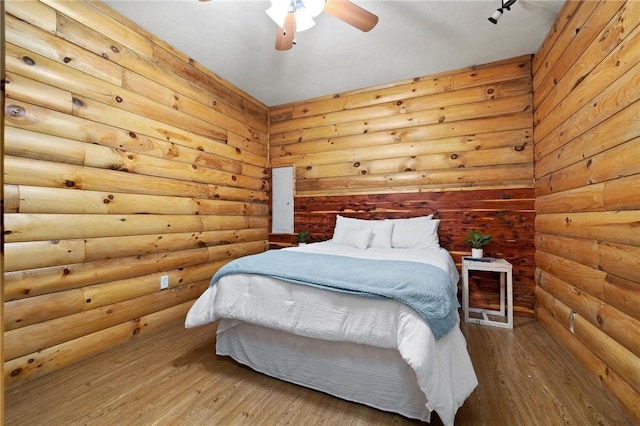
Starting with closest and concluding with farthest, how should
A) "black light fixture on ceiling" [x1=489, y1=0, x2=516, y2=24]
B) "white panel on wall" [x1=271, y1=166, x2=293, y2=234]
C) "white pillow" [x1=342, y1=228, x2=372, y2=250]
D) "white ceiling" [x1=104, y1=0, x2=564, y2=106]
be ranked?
"black light fixture on ceiling" [x1=489, y1=0, x2=516, y2=24] → "white ceiling" [x1=104, y1=0, x2=564, y2=106] → "white pillow" [x1=342, y1=228, x2=372, y2=250] → "white panel on wall" [x1=271, y1=166, x2=293, y2=234]

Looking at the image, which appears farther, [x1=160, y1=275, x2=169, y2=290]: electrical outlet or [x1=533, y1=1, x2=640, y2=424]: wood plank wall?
[x1=160, y1=275, x2=169, y2=290]: electrical outlet

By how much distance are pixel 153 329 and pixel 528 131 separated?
3985 mm

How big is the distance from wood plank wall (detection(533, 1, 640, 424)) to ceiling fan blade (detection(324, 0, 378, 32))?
1.36m

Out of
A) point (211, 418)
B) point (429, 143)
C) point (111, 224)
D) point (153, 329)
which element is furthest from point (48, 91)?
point (429, 143)

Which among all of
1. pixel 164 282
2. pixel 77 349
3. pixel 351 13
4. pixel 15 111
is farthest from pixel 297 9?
pixel 77 349

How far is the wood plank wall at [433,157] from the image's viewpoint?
8.96 feet

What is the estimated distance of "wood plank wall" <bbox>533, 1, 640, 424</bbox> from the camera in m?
1.33

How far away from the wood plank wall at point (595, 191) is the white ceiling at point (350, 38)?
39 cm

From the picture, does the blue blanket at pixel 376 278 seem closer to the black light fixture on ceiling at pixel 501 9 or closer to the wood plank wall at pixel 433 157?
the wood plank wall at pixel 433 157

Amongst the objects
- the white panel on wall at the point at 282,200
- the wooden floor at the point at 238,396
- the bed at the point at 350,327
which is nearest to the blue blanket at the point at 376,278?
the bed at the point at 350,327

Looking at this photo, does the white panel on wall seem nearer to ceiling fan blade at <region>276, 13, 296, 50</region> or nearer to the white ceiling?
the white ceiling

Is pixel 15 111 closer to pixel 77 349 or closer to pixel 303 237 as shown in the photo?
pixel 77 349

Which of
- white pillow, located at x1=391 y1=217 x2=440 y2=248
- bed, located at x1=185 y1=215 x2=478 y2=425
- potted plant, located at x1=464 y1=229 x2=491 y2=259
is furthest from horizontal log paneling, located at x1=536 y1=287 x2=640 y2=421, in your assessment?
white pillow, located at x1=391 y1=217 x2=440 y2=248

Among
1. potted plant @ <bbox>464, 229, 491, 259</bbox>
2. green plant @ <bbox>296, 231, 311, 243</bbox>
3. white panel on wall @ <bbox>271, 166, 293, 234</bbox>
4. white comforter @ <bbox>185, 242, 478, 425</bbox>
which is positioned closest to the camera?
white comforter @ <bbox>185, 242, 478, 425</bbox>
